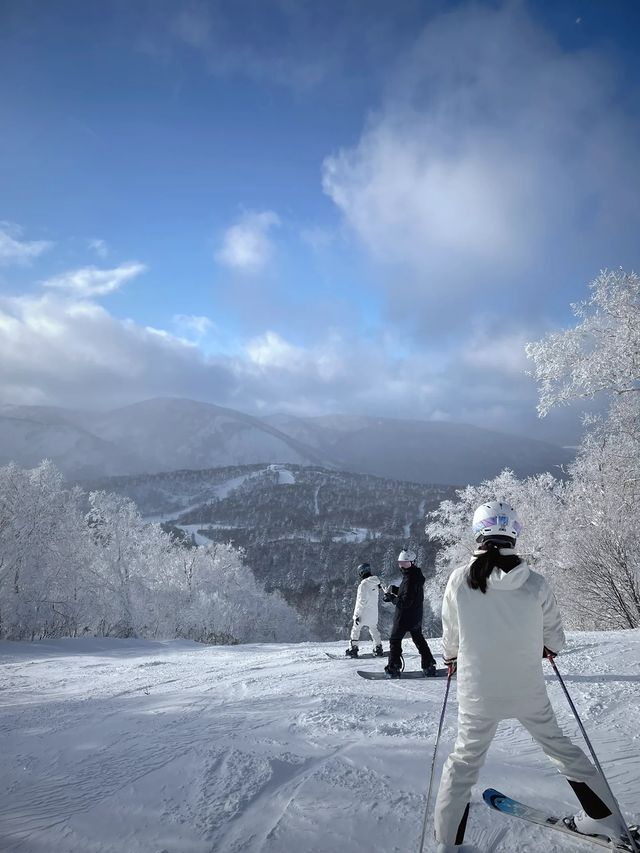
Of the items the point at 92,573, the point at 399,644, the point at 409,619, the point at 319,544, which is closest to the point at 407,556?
the point at 409,619

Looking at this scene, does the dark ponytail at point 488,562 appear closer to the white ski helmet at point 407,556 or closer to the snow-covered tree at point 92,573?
the white ski helmet at point 407,556

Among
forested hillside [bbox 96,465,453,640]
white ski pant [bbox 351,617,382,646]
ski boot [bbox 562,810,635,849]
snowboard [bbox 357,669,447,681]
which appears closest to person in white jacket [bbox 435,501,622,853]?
ski boot [bbox 562,810,635,849]

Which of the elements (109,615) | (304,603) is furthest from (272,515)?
(109,615)

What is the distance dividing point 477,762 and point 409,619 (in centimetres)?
476

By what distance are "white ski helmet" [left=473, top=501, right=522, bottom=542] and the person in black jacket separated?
14.9 ft

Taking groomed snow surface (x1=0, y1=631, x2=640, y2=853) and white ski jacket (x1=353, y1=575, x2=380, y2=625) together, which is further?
white ski jacket (x1=353, y1=575, x2=380, y2=625)

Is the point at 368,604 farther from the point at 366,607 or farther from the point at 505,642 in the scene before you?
the point at 505,642

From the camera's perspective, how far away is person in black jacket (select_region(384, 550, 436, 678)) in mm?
7523

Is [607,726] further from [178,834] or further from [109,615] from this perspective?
[109,615]

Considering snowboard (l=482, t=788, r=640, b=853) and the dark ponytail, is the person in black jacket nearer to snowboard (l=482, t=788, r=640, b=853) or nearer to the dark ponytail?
snowboard (l=482, t=788, r=640, b=853)

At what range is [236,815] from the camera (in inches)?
133

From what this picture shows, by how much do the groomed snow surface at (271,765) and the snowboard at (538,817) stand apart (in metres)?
0.05

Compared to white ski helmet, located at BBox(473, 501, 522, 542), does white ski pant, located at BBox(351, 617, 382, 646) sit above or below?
below

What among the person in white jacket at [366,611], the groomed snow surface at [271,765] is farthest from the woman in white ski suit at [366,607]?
the groomed snow surface at [271,765]
